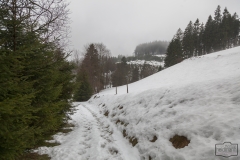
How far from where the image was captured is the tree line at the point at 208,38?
50156 millimetres

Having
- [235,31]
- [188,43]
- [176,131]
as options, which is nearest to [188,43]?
[188,43]

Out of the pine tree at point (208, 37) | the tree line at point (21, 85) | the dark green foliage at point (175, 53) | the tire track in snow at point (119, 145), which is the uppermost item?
the pine tree at point (208, 37)

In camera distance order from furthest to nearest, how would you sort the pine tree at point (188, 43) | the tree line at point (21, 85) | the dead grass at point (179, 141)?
the pine tree at point (188, 43), the dead grass at point (179, 141), the tree line at point (21, 85)

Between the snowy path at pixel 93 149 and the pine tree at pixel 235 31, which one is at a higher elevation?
the pine tree at pixel 235 31

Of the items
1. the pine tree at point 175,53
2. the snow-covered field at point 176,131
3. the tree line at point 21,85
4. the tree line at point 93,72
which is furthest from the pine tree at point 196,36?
the tree line at point 21,85

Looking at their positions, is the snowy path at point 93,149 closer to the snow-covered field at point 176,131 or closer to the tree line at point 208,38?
the snow-covered field at point 176,131

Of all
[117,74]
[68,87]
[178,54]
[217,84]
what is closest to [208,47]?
[178,54]

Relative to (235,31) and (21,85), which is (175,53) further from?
(21,85)

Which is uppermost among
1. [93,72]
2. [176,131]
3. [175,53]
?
[175,53]

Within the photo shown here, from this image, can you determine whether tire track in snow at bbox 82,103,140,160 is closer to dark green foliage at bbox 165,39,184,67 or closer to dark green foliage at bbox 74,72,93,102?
dark green foliage at bbox 74,72,93,102

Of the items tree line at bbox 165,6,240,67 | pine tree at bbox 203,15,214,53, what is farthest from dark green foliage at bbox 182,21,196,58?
pine tree at bbox 203,15,214,53

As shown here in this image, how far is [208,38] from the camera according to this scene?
170 ft

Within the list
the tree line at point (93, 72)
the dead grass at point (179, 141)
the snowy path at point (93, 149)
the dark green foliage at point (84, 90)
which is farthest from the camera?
the tree line at point (93, 72)

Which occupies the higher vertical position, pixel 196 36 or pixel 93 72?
pixel 196 36
